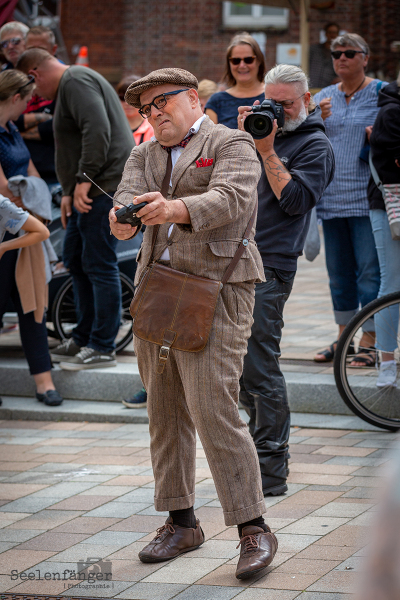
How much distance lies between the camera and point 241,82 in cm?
570

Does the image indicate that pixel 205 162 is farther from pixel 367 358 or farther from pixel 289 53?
pixel 289 53

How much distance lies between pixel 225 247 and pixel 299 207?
32.3 inches

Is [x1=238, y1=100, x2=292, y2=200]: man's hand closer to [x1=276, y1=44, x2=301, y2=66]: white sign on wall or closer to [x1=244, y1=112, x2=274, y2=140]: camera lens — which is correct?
[x1=244, y1=112, x2=274, y2=140]: camera lens

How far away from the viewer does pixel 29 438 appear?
4.88 meters

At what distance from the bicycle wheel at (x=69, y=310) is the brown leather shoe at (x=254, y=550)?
10.3 feet

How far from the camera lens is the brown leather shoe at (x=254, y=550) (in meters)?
2.84

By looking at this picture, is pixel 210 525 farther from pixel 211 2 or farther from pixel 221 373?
pixel 211 2

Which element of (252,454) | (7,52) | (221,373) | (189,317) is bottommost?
(252,454)

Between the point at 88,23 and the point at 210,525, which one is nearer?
the point at 210,525

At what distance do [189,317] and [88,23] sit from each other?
46.7 feet

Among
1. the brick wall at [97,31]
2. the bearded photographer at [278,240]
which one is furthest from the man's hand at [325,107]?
the brick wall at [97,31]

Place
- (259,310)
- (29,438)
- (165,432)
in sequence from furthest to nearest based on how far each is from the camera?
(29,438) < (259,310) < (165,432)

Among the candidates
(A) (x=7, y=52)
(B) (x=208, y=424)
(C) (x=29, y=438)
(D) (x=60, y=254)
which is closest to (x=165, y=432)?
(B) (x=208, y=424)

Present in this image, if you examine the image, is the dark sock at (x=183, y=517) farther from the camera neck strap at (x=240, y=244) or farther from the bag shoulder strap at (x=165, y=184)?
the bag shoulder strap at (x=165, y=184)
